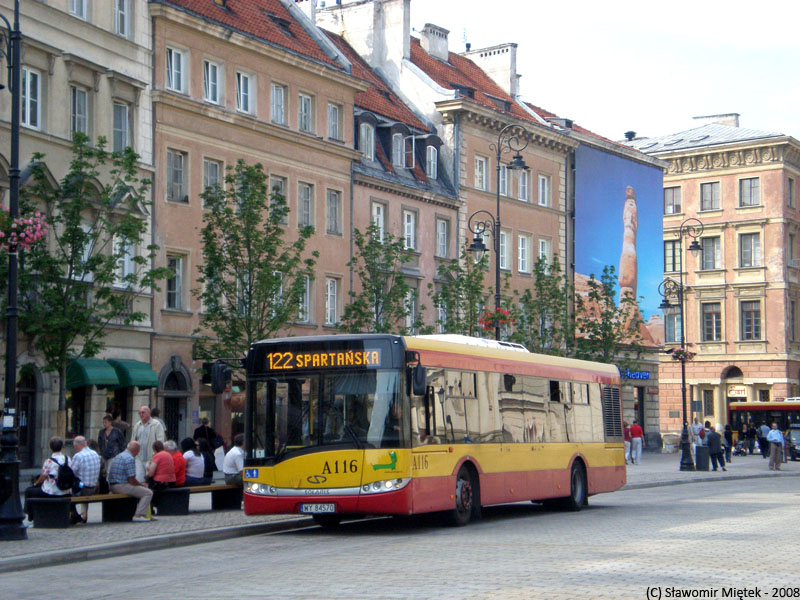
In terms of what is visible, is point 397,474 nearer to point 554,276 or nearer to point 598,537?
point 598,537

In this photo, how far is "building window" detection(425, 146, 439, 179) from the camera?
2095 inches

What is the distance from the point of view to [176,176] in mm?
39219

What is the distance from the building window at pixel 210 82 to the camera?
132 ft

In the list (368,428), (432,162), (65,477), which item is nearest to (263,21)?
(432,162)

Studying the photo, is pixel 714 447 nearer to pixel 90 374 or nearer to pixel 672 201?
pixel 90 374

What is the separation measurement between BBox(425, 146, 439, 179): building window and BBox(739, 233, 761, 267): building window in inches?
1282

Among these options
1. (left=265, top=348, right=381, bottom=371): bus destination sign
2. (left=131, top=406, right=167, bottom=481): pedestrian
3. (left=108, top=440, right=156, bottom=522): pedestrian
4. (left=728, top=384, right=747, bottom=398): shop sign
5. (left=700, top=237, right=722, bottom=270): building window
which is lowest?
(left=108, top=440, right=156, bottom=522): pedestrian

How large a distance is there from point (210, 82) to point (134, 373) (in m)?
9.72

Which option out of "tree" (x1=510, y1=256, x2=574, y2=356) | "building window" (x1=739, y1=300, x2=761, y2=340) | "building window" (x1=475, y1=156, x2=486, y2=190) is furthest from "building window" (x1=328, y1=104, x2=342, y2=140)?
"building window" (x1=739, y1=300, x2=761, y2=340)

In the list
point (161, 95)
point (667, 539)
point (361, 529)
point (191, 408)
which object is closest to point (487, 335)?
point (191, 408)

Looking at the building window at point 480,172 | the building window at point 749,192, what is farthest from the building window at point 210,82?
the building window at point 749,192

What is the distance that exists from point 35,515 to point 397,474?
5475 millimetres

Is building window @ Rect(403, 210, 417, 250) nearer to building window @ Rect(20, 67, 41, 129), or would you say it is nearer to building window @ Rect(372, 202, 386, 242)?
building window @ Rect(372, 202, 386, 242)

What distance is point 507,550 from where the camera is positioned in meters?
16.3
